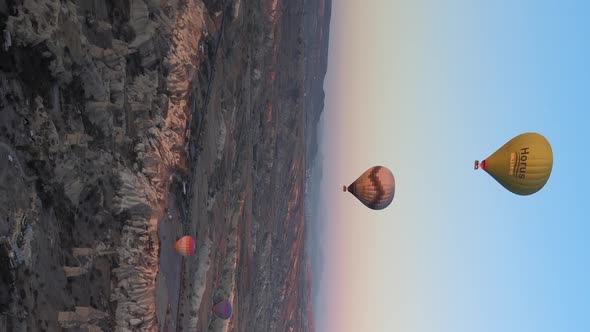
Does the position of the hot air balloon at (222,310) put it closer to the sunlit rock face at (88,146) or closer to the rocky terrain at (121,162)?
the rocky terrain at (121,162)

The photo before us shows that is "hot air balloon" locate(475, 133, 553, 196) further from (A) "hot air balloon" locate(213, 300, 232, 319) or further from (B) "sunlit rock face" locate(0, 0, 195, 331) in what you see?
(A) "hot air balloon" locate(213, 300, 232, 319)

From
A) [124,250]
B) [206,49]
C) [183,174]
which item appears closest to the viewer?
[124,250]

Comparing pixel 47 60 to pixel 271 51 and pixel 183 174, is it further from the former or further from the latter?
pixel 271 51

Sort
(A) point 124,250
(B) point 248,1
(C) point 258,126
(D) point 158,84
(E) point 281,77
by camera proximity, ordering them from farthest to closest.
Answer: (E) point 281,77
(C) point 258,126
(B) point 248,1
(D) point 158,84
(A) point 124,250

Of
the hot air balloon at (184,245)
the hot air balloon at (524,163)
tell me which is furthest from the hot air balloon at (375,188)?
the hot air balloon at (184,245)

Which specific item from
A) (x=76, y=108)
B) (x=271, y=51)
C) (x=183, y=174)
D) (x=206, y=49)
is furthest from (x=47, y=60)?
(x=271, y=51)

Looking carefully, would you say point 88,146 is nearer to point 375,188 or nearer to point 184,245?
point 184,245

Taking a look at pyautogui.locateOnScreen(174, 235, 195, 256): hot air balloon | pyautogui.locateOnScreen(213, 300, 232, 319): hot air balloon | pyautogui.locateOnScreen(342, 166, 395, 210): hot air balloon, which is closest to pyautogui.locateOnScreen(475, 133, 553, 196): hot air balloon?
pyautogui.locateOnScreen(342, 166, 395, 210): hot air balloon
